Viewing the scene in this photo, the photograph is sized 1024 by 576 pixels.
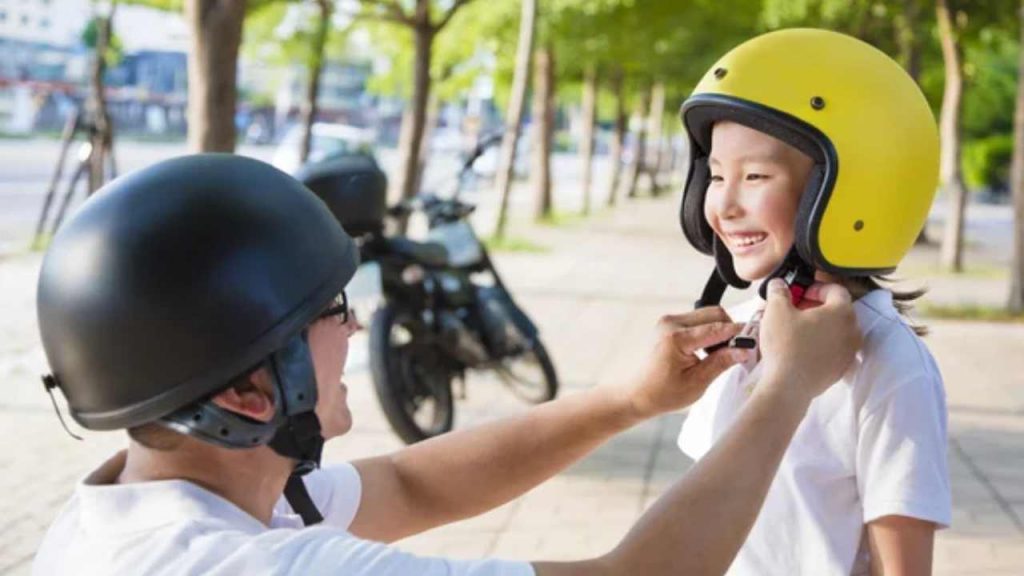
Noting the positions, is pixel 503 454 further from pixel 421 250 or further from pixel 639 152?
pixel 639 152

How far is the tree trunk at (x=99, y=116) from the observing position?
1633cm

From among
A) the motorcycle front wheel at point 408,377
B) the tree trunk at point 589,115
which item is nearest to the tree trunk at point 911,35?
the tree trunk at point 589,115

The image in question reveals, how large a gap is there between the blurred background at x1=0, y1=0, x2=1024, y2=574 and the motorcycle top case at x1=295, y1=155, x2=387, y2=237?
48 centimetres

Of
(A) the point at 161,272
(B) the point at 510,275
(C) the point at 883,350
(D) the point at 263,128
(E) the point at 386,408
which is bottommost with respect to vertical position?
(D) the point at 263,128

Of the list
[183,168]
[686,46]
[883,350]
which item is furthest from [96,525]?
[686,46]

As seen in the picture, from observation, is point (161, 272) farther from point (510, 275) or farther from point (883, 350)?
point (510, 275)

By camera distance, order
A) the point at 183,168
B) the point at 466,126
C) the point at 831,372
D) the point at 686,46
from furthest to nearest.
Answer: the point at 466,126 → the point at 686,46 → the point at 831,372 → the point at 183,168

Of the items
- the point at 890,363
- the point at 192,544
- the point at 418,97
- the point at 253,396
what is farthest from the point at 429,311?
the point at 418,97

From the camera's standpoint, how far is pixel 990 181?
143 feet

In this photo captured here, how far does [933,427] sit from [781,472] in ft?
0.85

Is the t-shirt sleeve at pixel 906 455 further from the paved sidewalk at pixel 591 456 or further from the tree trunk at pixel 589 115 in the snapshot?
the tree trunk at pixel 589 115

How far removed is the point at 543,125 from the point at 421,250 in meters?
19.1

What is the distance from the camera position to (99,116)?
16.9m

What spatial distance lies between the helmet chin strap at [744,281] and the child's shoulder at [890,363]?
124 millimetres
